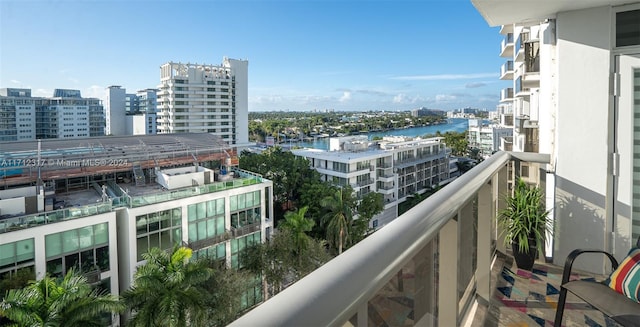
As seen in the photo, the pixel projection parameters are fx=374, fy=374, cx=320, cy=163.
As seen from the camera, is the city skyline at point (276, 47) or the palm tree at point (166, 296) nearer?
the palm tree at point (166, 296)

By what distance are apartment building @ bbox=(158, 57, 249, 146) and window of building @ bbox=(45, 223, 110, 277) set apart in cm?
3631

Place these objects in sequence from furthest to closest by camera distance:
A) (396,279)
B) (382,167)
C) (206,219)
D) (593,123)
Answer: (382,167) → (206,219) → (593,123) → (396,279)

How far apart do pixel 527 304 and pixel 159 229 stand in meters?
12.3

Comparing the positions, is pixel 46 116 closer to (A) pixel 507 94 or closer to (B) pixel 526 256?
(A) pixel 507 94

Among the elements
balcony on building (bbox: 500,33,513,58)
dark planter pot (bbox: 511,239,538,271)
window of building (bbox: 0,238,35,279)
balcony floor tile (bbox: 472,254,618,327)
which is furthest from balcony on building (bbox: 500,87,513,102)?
window of building (bbox: 0,238,35,279)

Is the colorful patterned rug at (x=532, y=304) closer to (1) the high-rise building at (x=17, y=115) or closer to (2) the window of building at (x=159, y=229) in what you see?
(2) the window of building at (x=159, y=229)

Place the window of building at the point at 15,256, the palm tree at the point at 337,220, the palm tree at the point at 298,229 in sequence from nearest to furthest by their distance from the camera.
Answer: the window of building at the point at 15,256, the palm tree at the point at 298,229, the palm tree at the point at 337,220

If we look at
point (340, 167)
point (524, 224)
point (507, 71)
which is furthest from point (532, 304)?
point (340, 167)

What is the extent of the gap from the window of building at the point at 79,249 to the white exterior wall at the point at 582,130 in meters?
11.6

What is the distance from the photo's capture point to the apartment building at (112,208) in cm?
1026

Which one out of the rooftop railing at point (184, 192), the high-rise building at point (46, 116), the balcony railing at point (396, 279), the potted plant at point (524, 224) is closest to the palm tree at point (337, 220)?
the rooftop railing at point (184, 192)

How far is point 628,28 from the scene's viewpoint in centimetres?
313

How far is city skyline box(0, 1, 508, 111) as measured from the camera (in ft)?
111

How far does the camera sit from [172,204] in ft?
40.8
